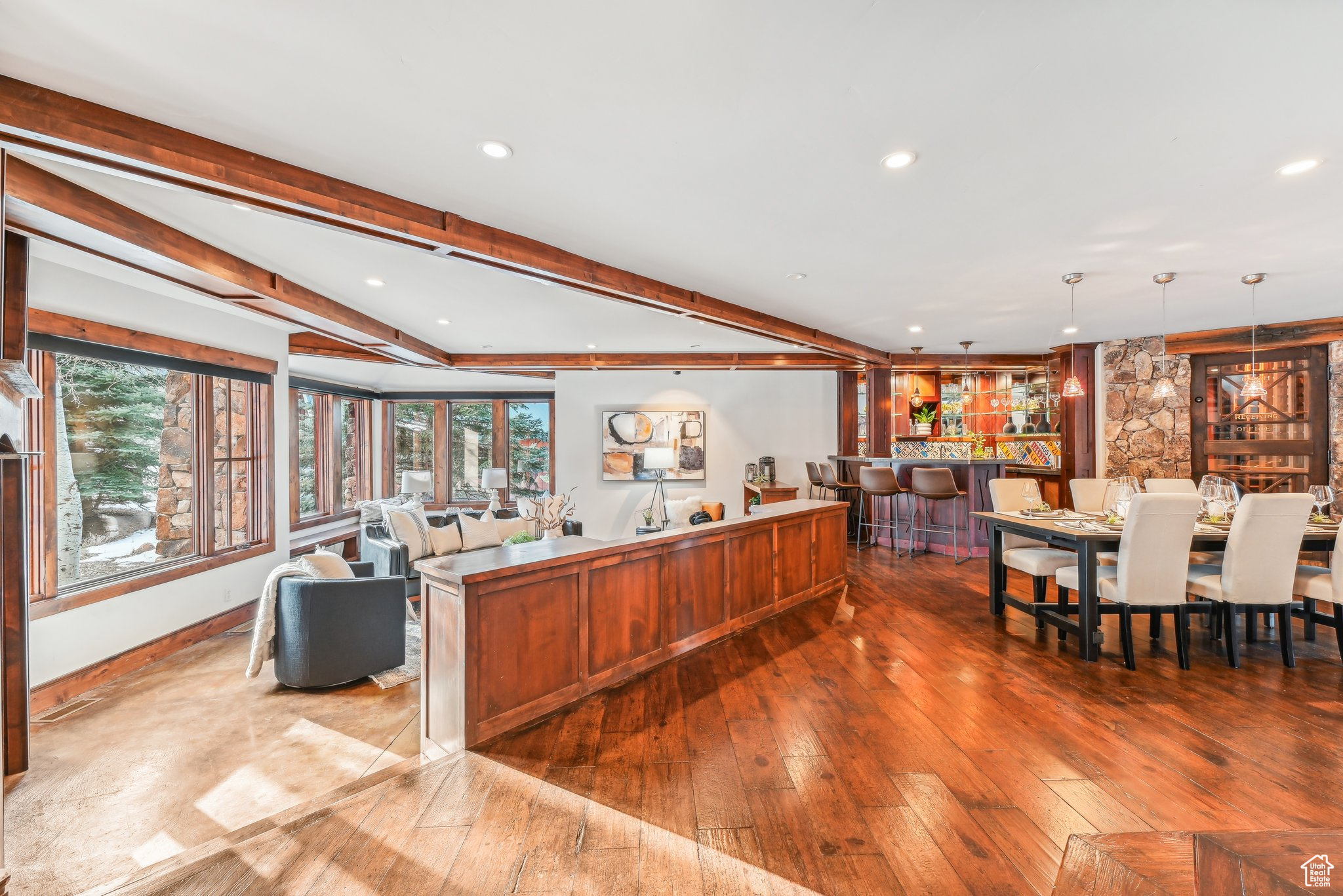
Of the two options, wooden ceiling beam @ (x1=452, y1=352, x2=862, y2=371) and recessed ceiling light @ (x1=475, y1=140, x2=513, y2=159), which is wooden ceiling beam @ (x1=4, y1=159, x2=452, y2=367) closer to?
recessed ceiling light @ (x1=475, y1=140, x2=513, y2=159)

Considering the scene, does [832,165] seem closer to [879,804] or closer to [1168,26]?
[1168,26]

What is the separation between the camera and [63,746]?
305 cm

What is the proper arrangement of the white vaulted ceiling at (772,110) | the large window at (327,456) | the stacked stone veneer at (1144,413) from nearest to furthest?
the white vaulted ceiling at (772,110) < the stacked stone veneer at (1144,413) < the large window at (327,456)

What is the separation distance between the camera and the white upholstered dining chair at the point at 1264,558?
328 cm

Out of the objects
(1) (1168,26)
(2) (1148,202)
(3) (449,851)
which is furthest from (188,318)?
(2) (1148,202)

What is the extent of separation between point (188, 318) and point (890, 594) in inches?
248

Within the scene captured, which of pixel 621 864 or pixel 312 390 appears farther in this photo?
pixel 312 390

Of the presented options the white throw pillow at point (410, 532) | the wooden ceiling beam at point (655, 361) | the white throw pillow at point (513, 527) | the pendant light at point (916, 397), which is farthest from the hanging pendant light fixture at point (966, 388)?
the white throw pillow at point (410, 532)

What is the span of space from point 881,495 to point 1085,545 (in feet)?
11.7

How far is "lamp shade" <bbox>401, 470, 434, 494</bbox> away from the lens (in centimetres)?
848

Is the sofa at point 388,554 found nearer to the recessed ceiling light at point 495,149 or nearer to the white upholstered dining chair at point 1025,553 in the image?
the recessed ceiling light at point 495,149

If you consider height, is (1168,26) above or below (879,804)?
above

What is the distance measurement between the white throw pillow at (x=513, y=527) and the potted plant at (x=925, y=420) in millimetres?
6174

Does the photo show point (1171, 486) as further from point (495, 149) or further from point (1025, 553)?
point (495, 149)
